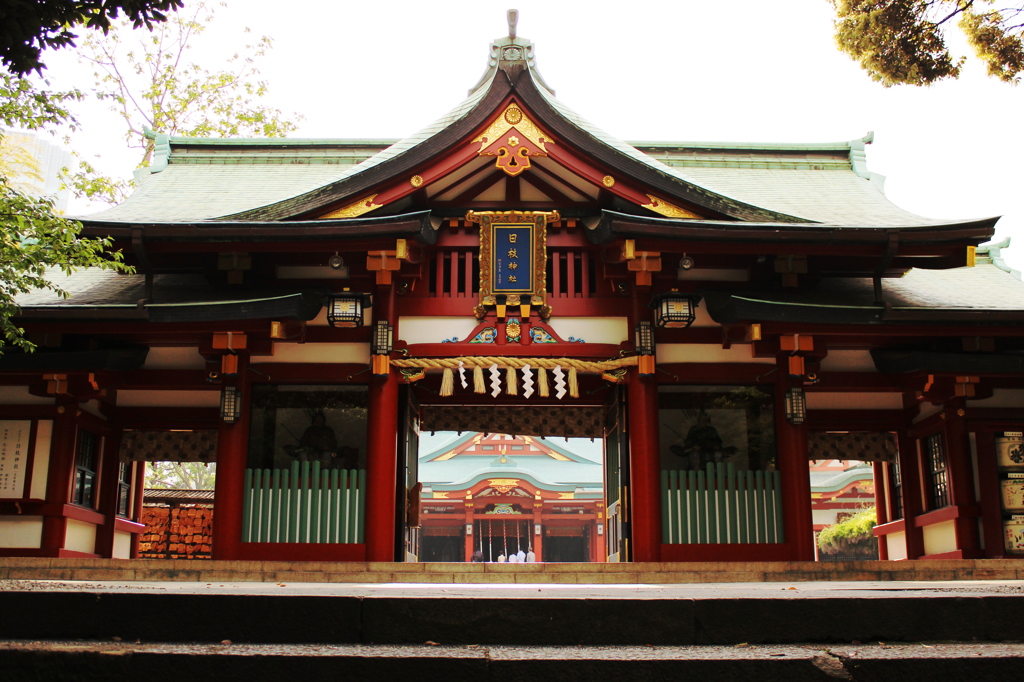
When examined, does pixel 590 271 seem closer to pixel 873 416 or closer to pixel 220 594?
pixel 873 416

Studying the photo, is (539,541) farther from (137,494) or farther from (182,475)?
(182,475)

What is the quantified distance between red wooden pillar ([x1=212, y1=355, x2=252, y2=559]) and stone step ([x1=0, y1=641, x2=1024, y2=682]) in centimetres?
780

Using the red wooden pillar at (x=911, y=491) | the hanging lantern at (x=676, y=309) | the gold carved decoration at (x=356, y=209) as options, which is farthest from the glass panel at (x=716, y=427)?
the gold carved decoration at (x=356, y=209)

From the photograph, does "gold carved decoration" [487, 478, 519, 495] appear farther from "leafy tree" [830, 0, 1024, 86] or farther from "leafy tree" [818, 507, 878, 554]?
"leafy tree" [830, 0, 1024, 86]

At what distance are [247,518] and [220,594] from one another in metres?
7.88

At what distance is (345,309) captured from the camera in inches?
471

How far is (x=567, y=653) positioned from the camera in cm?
423

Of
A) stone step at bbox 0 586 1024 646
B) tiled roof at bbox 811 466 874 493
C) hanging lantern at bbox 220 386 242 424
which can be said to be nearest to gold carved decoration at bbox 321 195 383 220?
hanging lantern at bbox 220 386 242 424

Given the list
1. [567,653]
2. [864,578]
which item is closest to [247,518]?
[864,578]

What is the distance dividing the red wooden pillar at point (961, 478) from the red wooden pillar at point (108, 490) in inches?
507

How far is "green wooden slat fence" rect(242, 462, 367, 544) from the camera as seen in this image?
12.0 m

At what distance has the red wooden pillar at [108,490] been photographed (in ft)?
46.0

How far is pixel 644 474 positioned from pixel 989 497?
510 cm

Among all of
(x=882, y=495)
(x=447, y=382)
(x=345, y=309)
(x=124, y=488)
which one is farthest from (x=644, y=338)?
(x=124, y=488)
